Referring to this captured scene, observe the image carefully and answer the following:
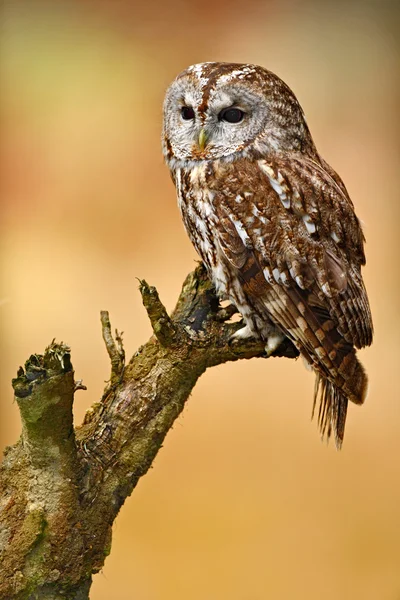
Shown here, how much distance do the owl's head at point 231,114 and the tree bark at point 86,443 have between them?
0.98 ft

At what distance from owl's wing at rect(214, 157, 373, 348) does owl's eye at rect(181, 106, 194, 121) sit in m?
0.16

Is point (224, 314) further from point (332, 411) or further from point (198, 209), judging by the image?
point (332, 411)

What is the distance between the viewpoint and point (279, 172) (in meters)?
1.53

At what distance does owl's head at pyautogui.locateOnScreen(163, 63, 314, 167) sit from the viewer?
1489mm

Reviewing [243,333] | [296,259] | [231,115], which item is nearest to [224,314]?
[243,333]

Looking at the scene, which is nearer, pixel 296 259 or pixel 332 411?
pixel 296 259

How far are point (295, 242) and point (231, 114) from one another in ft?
0.95

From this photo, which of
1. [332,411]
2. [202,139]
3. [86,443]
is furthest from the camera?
[332,411]

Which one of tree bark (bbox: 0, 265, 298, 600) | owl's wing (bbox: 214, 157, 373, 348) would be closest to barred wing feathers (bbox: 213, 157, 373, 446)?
owl's wing (bbox: 214, 157, 373, 348)

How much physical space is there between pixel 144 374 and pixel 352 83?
123 cm

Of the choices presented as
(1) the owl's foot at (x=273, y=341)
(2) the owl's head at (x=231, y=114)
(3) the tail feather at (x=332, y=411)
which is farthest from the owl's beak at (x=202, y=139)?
(3) the tail feather at (x=332, y=411)

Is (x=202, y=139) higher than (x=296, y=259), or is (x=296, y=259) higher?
(x=202, y=139)

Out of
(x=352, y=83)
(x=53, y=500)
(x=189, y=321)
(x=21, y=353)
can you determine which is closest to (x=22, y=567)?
(x=53, y=500)

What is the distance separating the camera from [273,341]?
5.21 ft
